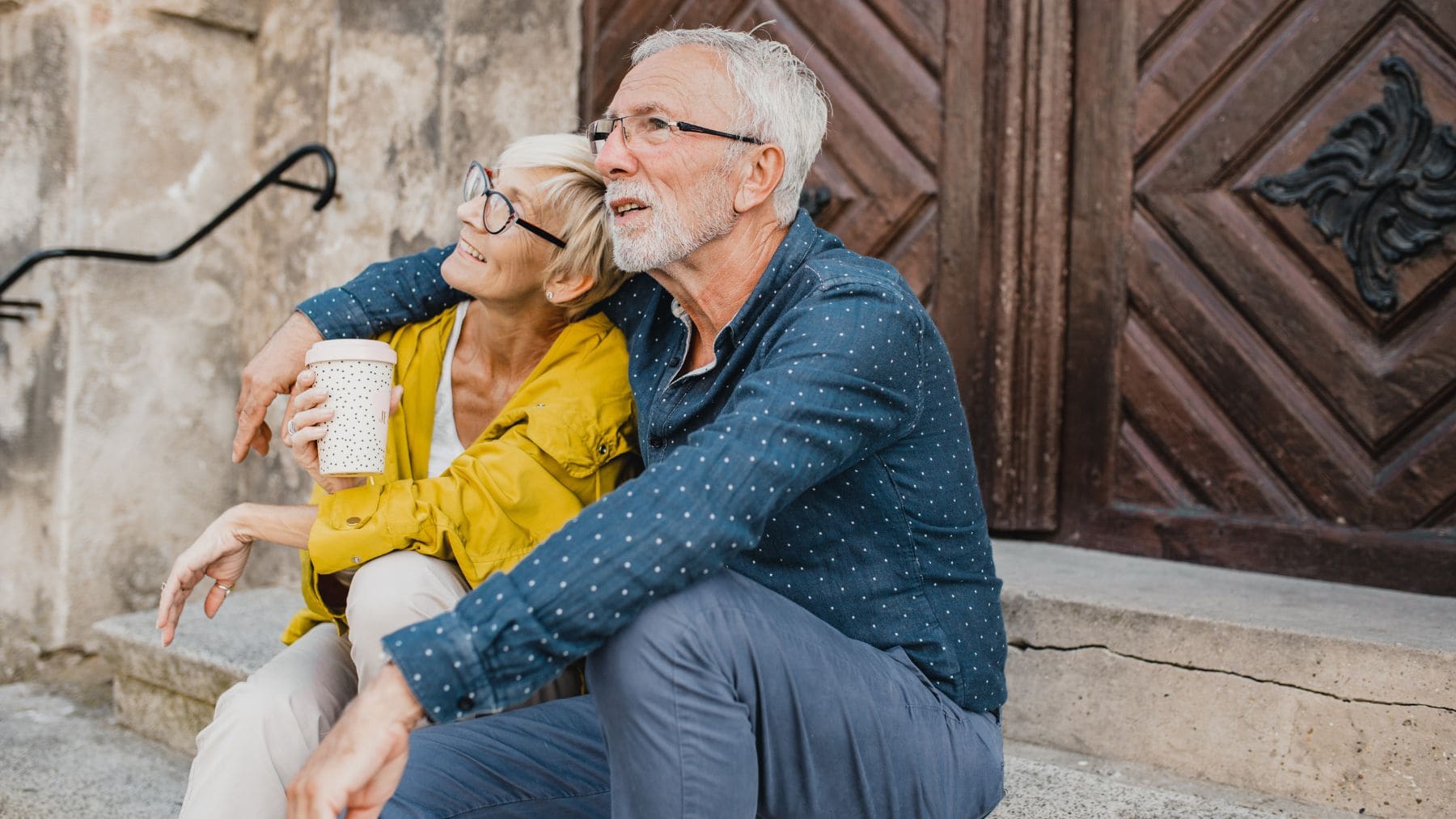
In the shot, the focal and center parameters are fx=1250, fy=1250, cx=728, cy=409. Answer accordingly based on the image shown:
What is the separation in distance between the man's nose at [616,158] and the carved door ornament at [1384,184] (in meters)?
1.56

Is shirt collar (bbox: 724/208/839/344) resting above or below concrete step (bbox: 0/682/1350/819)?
above

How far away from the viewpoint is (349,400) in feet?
5.65

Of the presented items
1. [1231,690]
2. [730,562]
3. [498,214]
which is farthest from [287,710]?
Answer: [1231,690]

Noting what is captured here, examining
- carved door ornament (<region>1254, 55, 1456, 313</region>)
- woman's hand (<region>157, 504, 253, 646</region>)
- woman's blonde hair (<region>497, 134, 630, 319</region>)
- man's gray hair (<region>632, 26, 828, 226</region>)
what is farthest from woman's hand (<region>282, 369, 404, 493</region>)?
carved door ornament (<region>1254, 55, 1456, 313</region>)

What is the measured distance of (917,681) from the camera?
1.61 metres

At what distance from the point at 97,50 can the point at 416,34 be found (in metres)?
0.86

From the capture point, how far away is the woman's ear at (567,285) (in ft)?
6.79

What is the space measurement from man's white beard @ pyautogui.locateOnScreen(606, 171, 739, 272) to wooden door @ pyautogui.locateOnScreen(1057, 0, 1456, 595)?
138cm

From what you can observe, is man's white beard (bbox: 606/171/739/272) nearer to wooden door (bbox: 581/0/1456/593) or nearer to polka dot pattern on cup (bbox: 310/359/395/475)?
polka dot pattern on cup (bbox: 310/359/395/475)

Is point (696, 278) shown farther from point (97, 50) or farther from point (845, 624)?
point (97, 50)

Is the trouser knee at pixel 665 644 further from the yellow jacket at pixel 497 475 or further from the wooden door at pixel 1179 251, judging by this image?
the wooden door at pixel 1179 251

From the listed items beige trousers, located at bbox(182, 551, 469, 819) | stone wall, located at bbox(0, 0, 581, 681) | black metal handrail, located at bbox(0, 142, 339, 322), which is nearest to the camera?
beige trousers, located at bbox(182, 551, 469, 819)

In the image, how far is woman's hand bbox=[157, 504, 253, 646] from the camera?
185 centimetres

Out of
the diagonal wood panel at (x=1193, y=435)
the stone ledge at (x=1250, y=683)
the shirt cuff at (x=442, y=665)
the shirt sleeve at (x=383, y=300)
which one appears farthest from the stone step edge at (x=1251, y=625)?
the shirt cuff at (x=442, y=665)
